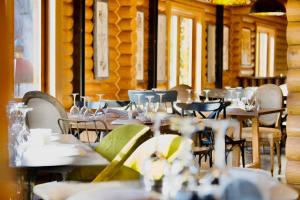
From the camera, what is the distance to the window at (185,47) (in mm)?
12383

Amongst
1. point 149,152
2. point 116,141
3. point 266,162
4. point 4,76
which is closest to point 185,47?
point 266,162

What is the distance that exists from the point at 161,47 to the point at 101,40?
2.46 m

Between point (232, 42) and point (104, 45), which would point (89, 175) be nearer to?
point (104, 45)

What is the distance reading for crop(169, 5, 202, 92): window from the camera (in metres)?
12.4

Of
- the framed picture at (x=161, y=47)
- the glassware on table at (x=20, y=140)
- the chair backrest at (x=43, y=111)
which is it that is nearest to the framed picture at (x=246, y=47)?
the framed picture at (x=161, y=47)

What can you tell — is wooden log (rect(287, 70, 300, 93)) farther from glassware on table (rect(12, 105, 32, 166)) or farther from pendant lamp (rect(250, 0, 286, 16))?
pendant lamp (rect(250, 0, 286, 16))

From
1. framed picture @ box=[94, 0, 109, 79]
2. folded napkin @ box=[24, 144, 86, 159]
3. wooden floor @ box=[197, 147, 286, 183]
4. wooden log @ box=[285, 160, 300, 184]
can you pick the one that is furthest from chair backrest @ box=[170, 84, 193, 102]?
folded napkin @ box=[24, 144, 86, 159]

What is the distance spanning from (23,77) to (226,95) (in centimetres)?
390

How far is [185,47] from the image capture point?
13.0 metres

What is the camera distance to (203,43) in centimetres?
1348

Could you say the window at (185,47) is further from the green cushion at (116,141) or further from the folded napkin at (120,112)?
the green cushion at (116,141)

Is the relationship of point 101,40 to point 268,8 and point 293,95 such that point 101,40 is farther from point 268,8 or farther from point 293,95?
point 293,95

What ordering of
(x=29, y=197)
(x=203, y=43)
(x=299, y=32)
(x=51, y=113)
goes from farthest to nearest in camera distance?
(x=203, y=43) → (x=51, y=113) → (x=299, y=32) → (x=29, y=197)

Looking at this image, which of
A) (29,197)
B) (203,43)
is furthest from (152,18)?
(29,197)
